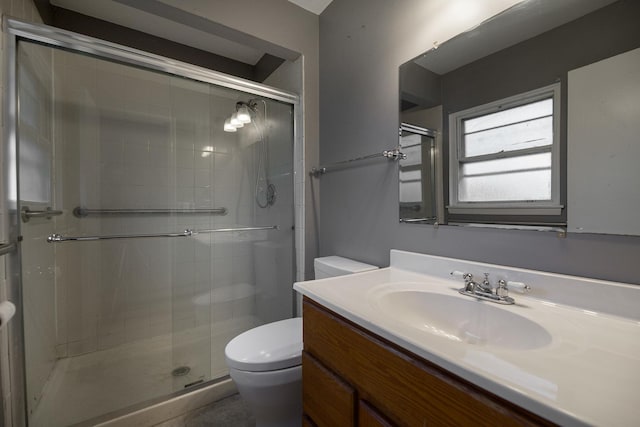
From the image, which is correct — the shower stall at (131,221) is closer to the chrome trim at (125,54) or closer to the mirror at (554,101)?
the chrome trim at (125,54)

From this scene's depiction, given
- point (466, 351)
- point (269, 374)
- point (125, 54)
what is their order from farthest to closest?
point (125, 54) → point (269, 374) → point (466, 351)

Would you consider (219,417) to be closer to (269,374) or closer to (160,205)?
(269,374)

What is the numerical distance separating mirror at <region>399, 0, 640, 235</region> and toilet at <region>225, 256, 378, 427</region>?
860 millimetres

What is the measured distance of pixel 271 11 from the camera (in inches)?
64.5

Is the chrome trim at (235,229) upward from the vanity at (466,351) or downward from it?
upward

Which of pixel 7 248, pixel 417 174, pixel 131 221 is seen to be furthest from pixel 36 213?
pixel 417 174

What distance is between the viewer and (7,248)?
102 centimetres

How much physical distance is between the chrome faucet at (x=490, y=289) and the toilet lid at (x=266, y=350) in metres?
0.75

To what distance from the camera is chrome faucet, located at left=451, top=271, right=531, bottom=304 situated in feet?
2.73

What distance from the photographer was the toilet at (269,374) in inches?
43.6

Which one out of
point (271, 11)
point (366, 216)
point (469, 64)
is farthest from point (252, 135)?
point (469, 64)

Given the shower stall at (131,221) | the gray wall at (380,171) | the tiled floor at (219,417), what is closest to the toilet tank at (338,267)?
the gray wall at (380,171)

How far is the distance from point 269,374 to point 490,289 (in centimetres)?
91

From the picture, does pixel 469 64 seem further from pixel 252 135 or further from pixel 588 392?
pixel 252 135
